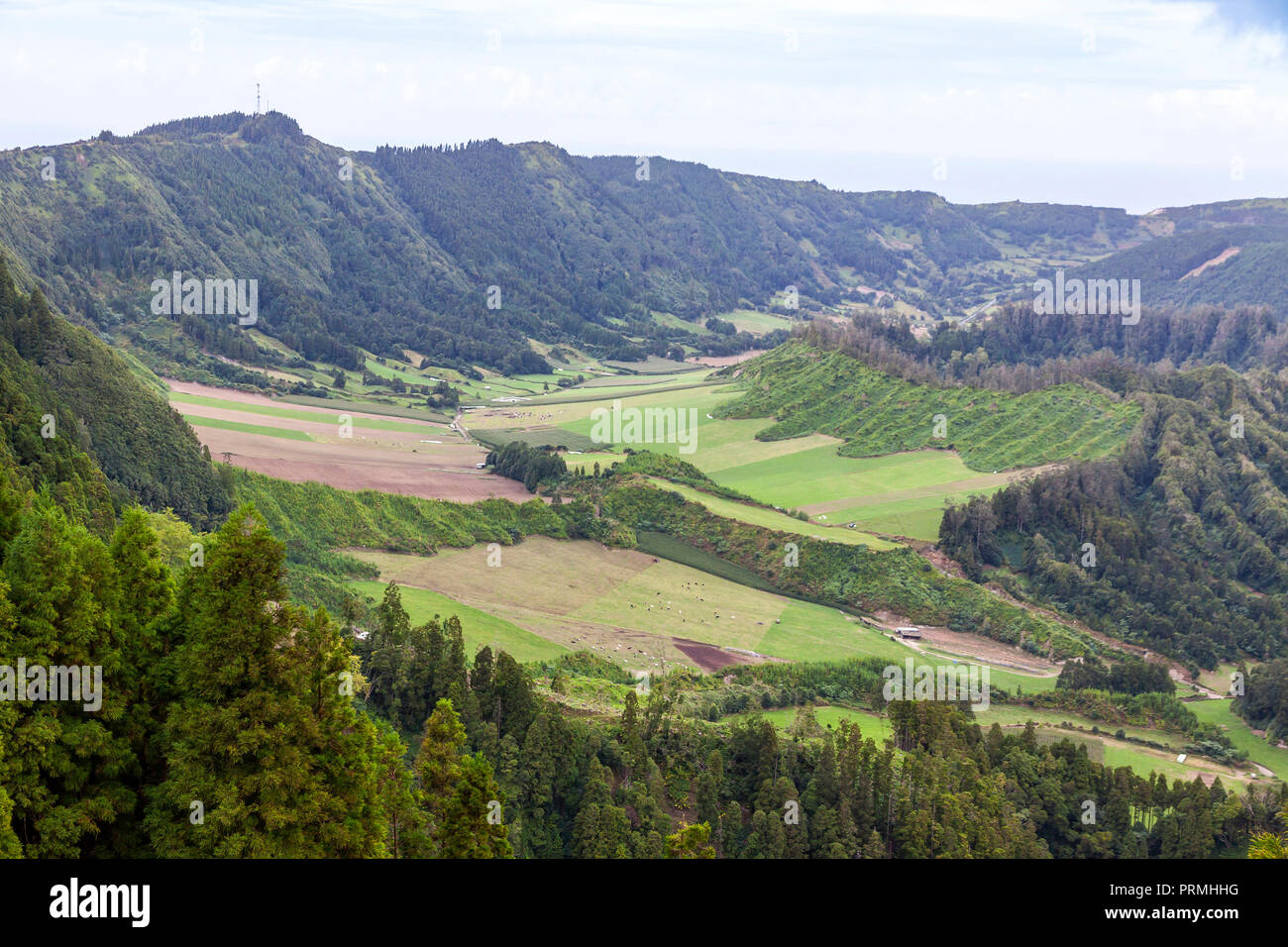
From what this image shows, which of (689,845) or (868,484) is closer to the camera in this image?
(689,845)

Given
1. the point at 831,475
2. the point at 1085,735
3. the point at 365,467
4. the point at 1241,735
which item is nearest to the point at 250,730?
the point at 1085,735

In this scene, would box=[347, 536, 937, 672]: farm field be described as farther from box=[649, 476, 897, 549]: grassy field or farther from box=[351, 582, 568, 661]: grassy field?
box=[649, 476, 897, 549]: grassy field

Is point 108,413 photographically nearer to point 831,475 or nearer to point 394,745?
point 394,745

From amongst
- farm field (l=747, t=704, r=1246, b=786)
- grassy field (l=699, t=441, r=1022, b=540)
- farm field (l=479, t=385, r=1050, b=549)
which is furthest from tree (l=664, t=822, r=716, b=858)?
grassy field (l=699, t=441, r=1022, b=540)
